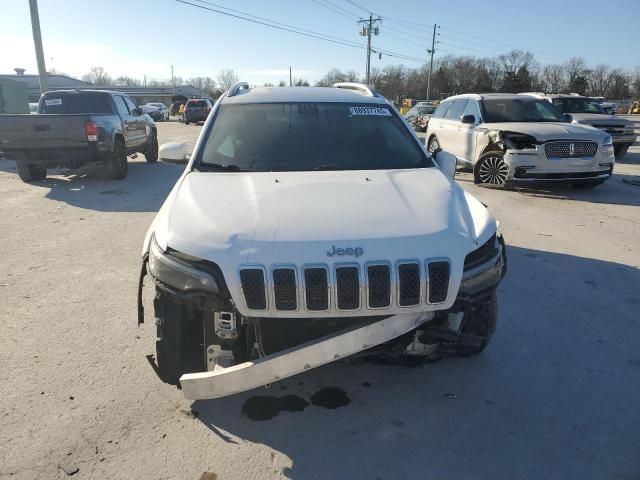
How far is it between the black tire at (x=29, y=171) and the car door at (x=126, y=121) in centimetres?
186

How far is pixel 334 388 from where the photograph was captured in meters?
2.91

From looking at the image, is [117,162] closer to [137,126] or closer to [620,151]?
[137,126]

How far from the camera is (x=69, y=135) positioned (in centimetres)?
891

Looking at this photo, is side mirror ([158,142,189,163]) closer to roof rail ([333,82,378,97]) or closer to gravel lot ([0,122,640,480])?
gravel lot ([0,122,640,480])

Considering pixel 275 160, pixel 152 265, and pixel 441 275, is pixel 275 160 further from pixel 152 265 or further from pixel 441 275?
pixel 441 275

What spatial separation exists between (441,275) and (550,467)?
1.11 meters

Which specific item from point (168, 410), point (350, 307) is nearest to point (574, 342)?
point (350, 307)

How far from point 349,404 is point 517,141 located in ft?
23.3

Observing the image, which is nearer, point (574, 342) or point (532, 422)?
point (532, 422)

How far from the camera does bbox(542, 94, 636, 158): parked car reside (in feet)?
42.9

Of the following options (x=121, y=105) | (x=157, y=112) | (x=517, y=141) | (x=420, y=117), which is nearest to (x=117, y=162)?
(x=121, y=105)

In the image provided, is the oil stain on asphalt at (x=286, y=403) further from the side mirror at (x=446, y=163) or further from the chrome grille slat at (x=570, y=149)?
the chrome grille slat at (x=570, y=149)

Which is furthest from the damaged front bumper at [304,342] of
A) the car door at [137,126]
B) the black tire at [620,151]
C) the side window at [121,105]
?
the black tire at [620,151]

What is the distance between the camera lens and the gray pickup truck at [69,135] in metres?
8.84
